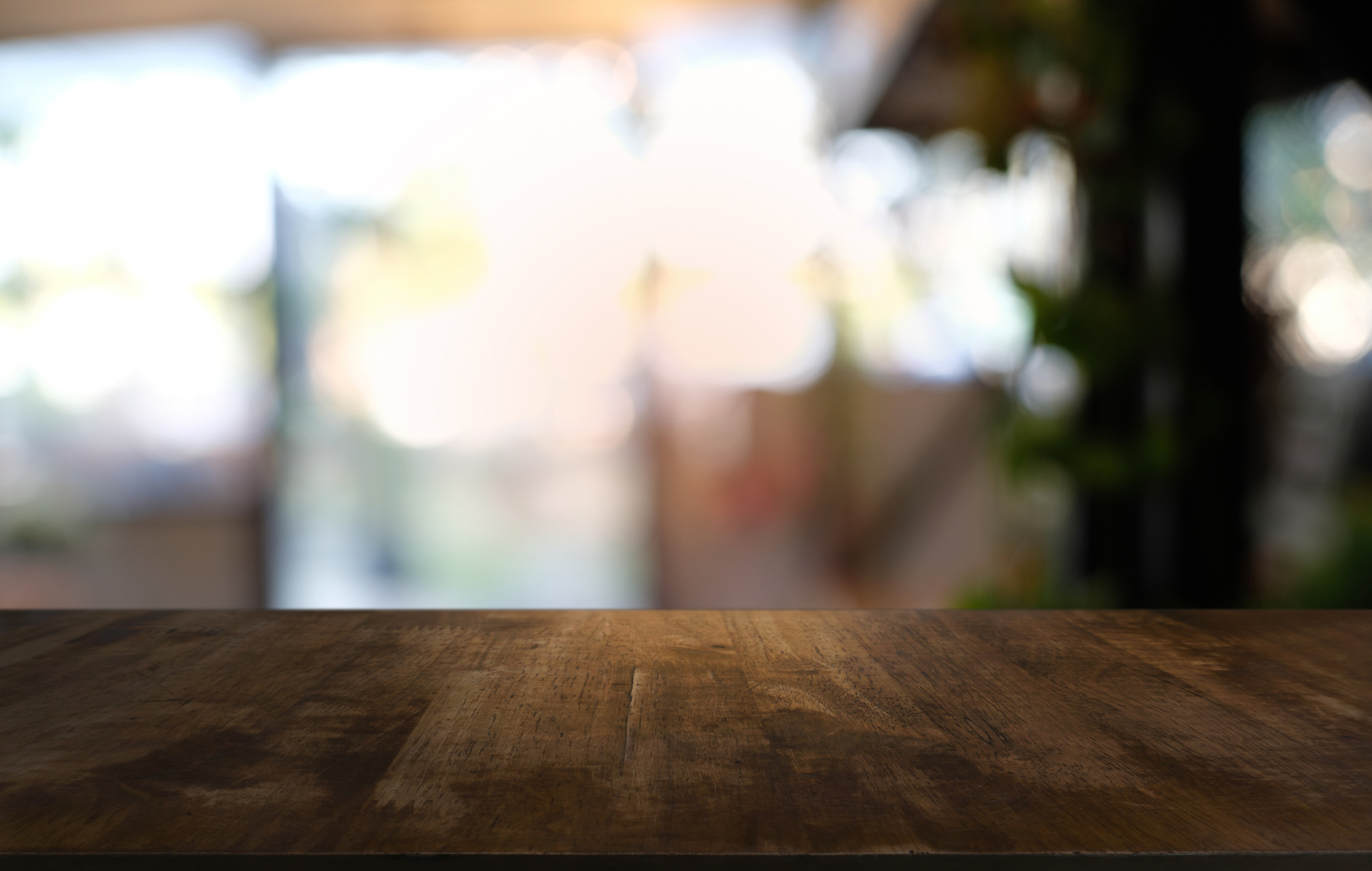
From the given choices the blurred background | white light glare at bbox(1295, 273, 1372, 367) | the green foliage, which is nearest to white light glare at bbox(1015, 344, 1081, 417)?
the green foliage

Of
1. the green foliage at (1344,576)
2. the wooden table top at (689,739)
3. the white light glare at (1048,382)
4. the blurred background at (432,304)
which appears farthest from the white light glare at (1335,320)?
the wooden table top at (689,739)

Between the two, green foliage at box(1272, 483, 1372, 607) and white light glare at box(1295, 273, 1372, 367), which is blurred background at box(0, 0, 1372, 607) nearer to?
white light glare at box(1295, 273, 1372, 367)

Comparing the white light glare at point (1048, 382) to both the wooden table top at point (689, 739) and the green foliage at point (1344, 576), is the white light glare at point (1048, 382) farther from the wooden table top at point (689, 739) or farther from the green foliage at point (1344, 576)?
the wooden table top at point (689, 739)

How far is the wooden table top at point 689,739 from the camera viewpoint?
0.35 metres

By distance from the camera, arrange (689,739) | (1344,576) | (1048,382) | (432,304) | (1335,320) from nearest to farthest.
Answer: (689,739), (1344,576), (1335,320), (1048,382), (432,304)

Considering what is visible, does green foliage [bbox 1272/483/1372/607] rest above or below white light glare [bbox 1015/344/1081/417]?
below

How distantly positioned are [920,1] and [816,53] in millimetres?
2689

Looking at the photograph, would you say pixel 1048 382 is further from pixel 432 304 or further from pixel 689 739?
pixel 432 304

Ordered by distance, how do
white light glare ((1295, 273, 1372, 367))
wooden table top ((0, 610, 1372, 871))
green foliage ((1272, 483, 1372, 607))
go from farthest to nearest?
white light glare ((1295, 273, 1372, 367)) → green foliage ((1272, 483, 1372, 607)) → wooden table top ((0, 610, 1372, 871))

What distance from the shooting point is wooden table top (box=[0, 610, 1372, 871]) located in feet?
1.15

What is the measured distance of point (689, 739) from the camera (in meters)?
0.44

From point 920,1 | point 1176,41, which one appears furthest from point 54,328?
point 1176,41

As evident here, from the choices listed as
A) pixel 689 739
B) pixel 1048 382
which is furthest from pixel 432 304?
pixel 689 739

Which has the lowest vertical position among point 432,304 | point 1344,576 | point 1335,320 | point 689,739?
point 1344,576
